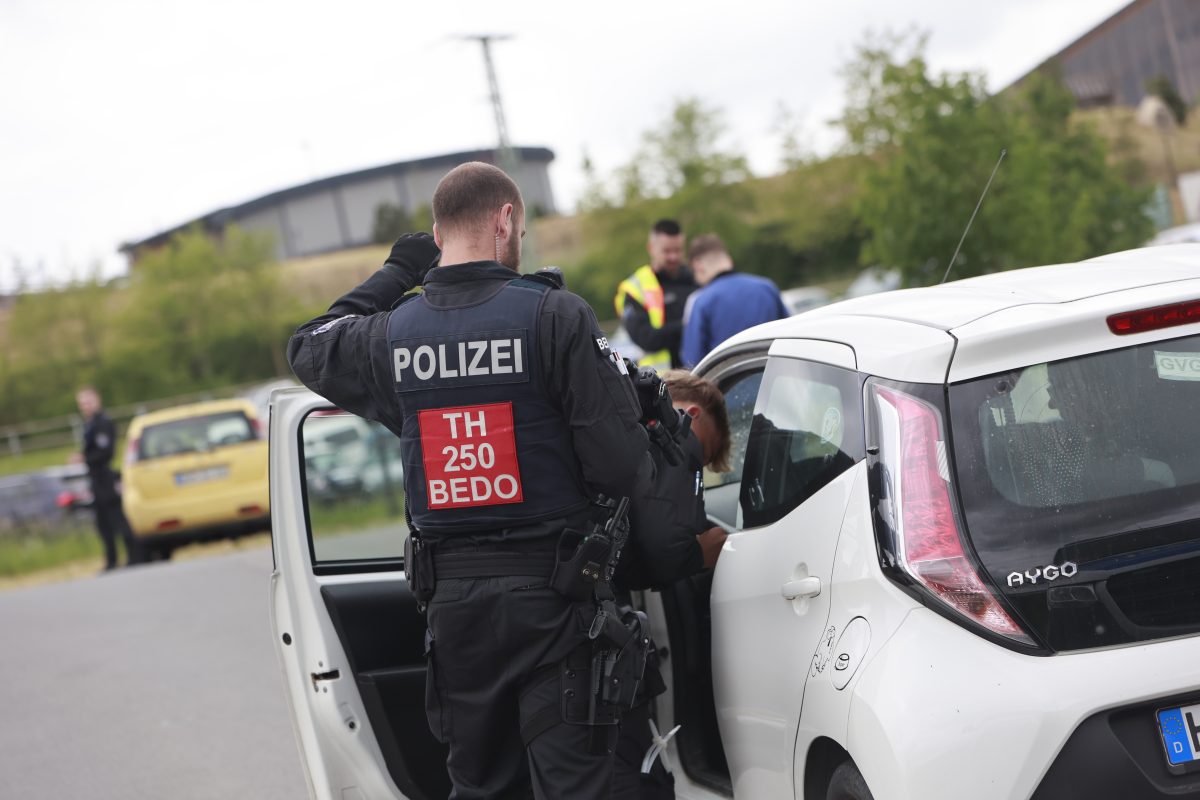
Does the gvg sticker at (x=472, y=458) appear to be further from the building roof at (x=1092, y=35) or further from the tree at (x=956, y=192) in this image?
the building roof at (x=1092, y=35)

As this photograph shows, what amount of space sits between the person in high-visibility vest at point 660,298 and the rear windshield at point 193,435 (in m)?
7.63

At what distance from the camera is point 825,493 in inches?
115

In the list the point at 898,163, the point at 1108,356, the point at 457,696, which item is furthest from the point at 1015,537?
the point at 898,163

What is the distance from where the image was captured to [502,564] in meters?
3.00

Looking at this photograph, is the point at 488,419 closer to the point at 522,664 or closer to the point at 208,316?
the point at 522,664

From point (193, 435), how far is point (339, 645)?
11.5 meters

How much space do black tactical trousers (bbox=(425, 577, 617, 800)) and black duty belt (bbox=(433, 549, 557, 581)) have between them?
16 millimetres

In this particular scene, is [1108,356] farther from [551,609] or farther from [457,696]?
[457,696]

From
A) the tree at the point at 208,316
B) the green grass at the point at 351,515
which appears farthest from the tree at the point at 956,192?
the tree at the point at 208,316

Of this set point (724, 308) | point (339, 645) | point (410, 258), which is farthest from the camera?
point (724, 308)

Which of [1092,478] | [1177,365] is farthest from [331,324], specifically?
[1177,365]

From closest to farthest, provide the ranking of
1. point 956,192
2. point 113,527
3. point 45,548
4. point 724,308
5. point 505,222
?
point 505,222 → point 724,308 → point 956,192 → point 113,527 → point 45,548

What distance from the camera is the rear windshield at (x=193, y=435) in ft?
47.3

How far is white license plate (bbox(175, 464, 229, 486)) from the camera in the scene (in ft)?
→ 46.6
